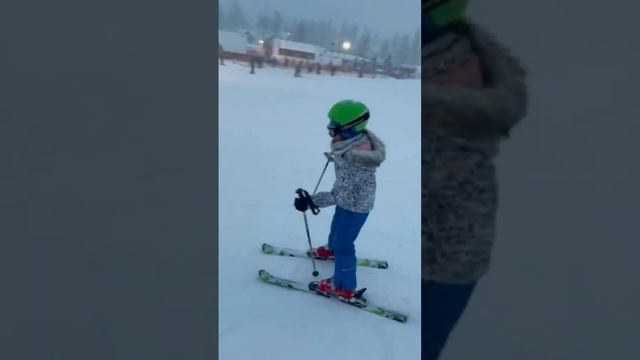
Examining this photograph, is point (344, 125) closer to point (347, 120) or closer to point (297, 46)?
point (347, 120)

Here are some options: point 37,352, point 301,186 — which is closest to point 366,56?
point 301,186

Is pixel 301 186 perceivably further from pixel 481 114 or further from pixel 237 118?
pixel 481 114

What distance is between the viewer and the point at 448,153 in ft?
2.12

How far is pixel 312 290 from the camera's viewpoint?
1.69m

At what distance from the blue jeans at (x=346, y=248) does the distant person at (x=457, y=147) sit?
98cm

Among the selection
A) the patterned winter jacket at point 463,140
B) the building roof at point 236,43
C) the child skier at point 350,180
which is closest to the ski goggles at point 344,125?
the child skier at point 350,180

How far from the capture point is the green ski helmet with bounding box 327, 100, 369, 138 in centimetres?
162

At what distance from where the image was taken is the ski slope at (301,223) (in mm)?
1397

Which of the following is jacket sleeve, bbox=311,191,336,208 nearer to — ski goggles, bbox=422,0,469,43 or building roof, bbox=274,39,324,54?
building roof, bbox=274,39,324,54

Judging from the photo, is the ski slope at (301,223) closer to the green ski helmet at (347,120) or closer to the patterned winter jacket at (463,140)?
the green ski helmet at (347,120)

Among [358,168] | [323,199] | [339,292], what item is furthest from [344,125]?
[339,292]

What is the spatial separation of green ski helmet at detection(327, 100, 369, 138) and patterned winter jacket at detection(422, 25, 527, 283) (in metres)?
0.97

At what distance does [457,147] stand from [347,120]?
1.00 meters

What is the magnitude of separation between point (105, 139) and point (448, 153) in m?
0.40
